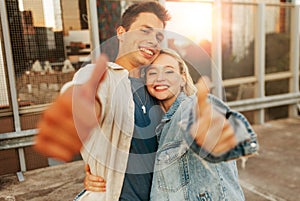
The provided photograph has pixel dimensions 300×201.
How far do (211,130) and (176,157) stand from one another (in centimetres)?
33

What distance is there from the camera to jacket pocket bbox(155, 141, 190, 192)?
1061 millimetres

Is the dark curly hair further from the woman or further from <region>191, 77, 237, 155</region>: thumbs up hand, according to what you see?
<region>191, 77, 237, 155</region>: thumbs up hand

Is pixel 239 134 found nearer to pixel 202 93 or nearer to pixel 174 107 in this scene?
pixel 202 93

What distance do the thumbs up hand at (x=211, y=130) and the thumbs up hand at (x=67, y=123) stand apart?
0.27 m

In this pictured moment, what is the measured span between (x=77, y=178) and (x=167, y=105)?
2.84 metres

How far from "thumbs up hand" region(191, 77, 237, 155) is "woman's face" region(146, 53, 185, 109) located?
24 cm

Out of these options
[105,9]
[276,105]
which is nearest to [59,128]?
[105,9]


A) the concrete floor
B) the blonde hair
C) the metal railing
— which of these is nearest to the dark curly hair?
the blonde hair

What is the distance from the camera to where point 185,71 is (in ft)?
3.47

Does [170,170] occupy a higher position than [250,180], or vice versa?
[170,170]

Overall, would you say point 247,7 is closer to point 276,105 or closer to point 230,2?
point 230,2

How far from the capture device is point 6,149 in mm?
3836

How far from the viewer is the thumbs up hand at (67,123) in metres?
0.71

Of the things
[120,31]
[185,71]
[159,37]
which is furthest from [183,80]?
[120,31]
